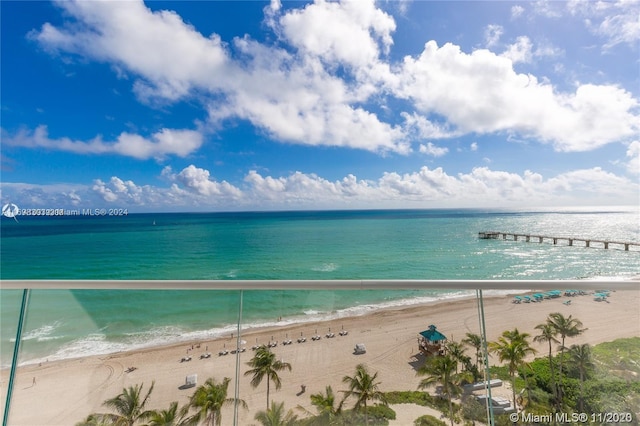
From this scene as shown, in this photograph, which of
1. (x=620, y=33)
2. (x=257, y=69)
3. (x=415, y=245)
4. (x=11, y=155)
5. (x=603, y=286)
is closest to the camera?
(x=603, y=286)

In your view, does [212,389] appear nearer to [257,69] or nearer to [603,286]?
[603,286]

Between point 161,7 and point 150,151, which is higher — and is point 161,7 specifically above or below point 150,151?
below

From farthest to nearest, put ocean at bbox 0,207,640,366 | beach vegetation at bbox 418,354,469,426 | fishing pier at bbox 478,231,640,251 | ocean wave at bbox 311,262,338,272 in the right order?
fishing pier at bbox 478,231,640,251
ocean wave at bbox 311,262,338,272
ocean at bbox 0,207,640,366
beach vegetation at bbox 418,354,469,426

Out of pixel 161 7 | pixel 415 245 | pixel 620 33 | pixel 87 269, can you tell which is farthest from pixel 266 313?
pixel 415 245

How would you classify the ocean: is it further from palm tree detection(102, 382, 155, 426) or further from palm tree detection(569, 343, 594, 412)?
palm tree detection(569, 343, 594, 412)

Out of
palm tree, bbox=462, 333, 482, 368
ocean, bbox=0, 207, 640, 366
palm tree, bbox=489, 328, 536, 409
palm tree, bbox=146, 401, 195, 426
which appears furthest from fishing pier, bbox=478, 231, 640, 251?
palm tree, bbox=146, 401, 195, 426

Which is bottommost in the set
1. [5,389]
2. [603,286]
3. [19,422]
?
[19,422]

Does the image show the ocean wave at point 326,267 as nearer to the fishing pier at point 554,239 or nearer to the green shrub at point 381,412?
the green shrub at point 381,412
